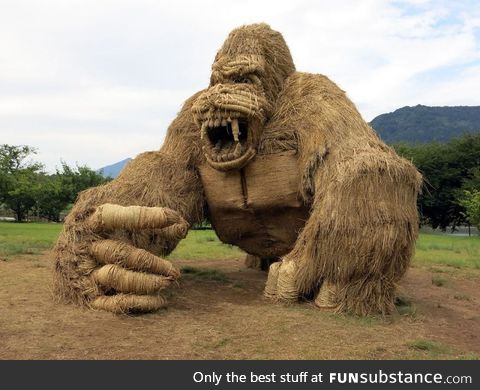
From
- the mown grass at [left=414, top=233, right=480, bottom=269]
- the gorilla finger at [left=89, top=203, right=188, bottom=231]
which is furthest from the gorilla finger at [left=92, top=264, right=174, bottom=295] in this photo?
the mown grass at [left=414, top=233, right=480, bottom=269]

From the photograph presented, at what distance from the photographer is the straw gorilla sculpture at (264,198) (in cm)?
381

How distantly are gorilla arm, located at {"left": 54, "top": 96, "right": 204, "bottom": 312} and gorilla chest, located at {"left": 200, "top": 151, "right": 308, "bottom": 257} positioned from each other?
1.32 feet

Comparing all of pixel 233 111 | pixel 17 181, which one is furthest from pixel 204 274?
pixel 17 181

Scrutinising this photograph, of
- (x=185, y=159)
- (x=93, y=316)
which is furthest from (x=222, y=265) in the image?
(x=93, y=316)

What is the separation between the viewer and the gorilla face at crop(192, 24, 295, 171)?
14.3ft

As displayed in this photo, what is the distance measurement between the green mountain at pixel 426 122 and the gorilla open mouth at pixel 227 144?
356ft

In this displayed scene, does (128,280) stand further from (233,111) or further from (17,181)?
(17,181)

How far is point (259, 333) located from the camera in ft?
10.9

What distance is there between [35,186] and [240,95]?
2480 cm

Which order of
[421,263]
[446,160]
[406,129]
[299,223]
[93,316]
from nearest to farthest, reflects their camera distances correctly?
1. [93,316]
2. [299,223]
3. [421,263]
4. [446,160]
5. [406,129]

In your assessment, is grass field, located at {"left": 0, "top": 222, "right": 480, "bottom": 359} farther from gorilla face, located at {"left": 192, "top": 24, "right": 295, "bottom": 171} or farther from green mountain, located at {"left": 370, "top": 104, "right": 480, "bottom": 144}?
green mountain, located at {"left": 370, "top": 104, "right": 480, "bottom": 144}
